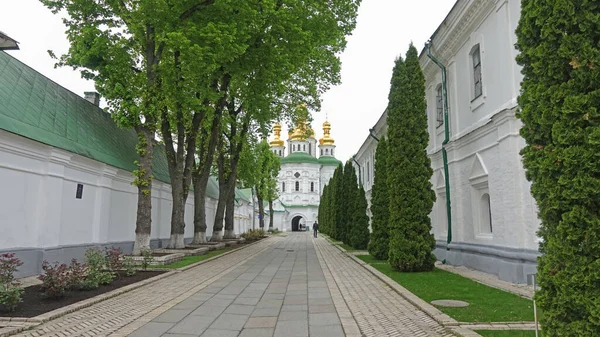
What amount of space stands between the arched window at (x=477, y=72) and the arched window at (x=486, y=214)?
321 cm

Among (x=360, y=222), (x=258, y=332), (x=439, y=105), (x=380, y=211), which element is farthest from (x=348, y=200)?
(x=258, y=332)

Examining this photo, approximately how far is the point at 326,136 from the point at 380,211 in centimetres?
7445

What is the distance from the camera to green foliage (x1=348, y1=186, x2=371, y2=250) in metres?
22.4

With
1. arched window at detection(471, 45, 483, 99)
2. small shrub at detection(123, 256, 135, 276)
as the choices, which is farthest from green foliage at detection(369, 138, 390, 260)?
small shrub at detection(123, 256, 135, 276)

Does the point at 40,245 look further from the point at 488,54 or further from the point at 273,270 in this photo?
the point at 488,54

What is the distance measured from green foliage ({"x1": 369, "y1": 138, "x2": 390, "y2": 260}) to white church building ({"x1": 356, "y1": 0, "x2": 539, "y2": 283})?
199 centimetres

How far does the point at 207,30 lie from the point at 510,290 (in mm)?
10885

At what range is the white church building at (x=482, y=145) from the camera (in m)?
10.3

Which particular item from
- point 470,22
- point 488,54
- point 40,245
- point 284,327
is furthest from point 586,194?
point 40,245

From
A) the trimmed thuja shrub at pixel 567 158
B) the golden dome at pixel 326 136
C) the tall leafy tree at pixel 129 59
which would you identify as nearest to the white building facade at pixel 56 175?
the tall leafy tree at pixel 129 59

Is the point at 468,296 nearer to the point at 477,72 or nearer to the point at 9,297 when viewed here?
the point at 477,72

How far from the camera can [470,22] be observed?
42.4ft

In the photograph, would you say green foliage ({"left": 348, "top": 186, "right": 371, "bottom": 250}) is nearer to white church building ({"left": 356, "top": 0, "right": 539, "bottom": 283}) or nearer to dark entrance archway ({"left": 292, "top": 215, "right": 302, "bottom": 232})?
white church building ({"left": 356, "top": 0, "right": 539, "bottom": 283})

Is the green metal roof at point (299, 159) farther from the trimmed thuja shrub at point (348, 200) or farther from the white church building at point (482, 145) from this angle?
the white church building at point (482, 145)
